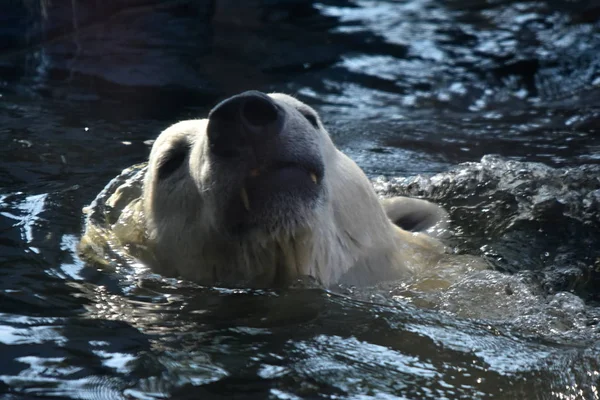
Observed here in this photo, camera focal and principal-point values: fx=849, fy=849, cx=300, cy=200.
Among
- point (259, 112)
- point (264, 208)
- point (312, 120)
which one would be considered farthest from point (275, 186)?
point (312, 120)

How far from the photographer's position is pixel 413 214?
A: 4430mm

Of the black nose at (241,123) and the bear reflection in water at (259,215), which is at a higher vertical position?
the black nose at (241,123)

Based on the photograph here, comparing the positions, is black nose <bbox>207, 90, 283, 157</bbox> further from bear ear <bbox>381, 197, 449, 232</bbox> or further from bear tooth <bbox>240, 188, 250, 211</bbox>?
bear ear <bbox>381, 197, 449, 232</bbox>

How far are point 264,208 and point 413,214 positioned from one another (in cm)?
167

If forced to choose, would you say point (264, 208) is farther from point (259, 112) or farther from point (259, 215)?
point (259, 112)

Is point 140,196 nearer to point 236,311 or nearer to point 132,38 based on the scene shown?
point 236,311

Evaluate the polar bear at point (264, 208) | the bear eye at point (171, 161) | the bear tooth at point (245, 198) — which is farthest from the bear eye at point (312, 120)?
the bear tooth at point (245, 198)

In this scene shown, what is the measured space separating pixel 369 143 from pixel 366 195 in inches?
98.2

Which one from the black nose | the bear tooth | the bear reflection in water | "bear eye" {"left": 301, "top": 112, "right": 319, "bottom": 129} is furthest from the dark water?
"bear eye" {"left": 301, "top": 112, "right": 319, "bottom": 129}

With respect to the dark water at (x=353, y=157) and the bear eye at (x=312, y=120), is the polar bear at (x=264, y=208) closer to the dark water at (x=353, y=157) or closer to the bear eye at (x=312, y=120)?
the bear eye at (x=312, y=120)

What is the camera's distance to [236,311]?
9.98ft

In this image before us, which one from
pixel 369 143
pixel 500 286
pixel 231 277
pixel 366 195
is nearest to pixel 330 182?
pixel 366 195

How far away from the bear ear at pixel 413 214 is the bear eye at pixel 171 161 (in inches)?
50.0

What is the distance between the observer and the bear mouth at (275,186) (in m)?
2.88
